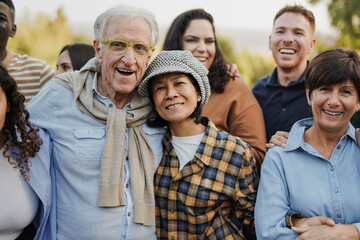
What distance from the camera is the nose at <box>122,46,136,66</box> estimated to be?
2498 millimetres

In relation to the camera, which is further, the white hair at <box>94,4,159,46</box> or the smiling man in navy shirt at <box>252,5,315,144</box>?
the smiling man in navy shirt at <box>252,5,315,144</box>

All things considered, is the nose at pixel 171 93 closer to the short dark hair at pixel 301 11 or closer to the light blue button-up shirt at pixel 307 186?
the light blue button-up shirt at pixel 307 186

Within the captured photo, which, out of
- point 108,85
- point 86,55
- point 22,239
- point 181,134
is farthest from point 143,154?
point 86,55

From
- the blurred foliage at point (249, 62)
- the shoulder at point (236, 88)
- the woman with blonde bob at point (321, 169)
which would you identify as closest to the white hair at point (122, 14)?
the shoulder at point (236, 88)

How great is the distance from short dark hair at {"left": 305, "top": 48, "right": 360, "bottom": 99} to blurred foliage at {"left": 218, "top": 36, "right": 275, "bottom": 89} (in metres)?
13.1

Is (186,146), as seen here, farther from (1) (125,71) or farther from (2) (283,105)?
(2) (283,105)

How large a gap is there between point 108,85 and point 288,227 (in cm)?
159

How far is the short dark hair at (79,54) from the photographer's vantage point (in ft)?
12.9

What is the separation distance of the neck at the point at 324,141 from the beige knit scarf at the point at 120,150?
3.75ft

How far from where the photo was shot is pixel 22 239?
2.40m

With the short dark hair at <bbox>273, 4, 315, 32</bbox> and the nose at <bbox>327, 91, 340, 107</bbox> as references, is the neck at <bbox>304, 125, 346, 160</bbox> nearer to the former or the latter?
the nose at <bbox>327, 91, 340, 107</bbox>

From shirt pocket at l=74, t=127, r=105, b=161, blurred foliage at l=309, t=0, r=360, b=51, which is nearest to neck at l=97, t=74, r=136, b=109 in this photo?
shirt pocket at l=74, t=127, r=105, b=161

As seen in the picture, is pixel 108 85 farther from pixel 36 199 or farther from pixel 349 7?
pixel 349 7

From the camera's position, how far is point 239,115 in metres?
3.21
